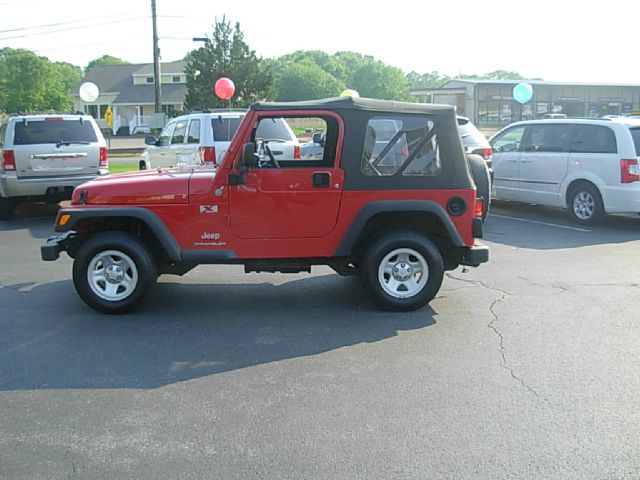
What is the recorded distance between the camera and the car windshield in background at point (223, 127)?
1255cm

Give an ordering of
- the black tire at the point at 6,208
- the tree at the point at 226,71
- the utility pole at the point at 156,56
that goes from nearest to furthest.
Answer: the black tire at the point at 6,208 → the utility pole at the point at 156,56 → the tree at the point at 226,71

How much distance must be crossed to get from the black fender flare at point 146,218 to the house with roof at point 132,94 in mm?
50168

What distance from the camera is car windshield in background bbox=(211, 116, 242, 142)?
12.5m

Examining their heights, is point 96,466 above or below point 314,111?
below

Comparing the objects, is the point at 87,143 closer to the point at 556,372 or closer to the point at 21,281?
the point at 21,281

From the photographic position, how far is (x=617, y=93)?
4684cm

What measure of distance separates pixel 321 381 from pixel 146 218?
2.42 metres

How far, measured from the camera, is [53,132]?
38.6 feet

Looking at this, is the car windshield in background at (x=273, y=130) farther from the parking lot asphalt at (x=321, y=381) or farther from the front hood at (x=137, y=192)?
the parking lot asphalt at (x=321, y=381)

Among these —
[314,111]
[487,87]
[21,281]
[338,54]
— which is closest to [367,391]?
[314,111]

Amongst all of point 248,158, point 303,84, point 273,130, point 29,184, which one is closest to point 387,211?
point 248,158

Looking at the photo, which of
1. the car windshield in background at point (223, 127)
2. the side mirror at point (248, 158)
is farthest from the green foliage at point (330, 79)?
the side mirror at point (248, 158)

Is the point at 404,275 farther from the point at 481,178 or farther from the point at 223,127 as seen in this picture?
the point at 223,127

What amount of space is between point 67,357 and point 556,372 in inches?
143
